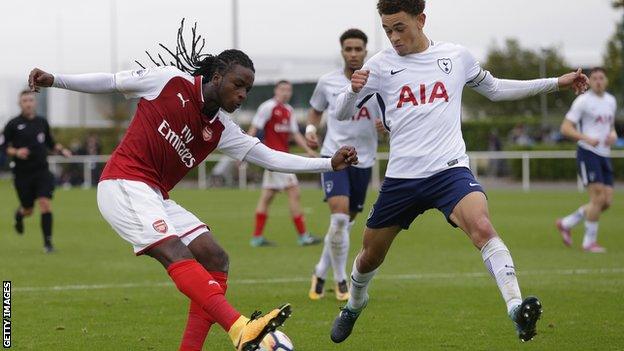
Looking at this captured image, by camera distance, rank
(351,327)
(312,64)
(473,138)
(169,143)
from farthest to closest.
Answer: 1. (312,64)
2. (473,138)
3. (351,327)
4. (169,143)

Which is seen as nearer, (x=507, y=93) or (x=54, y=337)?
(x=507, y=93)

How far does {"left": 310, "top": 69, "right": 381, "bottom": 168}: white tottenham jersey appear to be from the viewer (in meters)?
11.6

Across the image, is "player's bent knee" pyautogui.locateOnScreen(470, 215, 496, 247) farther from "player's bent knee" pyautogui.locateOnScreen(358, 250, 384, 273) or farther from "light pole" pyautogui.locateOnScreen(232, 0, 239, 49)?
"light pole" pyautogui.locateOnScreen(232, 0, 239, 49)

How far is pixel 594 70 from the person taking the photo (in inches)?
648

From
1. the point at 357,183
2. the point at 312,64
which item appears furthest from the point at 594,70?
the point at 312,64

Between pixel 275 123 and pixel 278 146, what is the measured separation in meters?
0.41

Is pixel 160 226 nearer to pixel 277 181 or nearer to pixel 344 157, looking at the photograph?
pixel 344 157

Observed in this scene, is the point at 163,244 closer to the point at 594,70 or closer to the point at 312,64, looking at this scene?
the point at 594,70

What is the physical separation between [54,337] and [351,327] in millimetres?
2449

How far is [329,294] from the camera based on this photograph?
11922 mm

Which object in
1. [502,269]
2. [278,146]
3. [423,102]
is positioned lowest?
[278,146]

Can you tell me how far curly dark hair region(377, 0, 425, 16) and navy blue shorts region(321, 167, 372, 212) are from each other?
3393 millimetres

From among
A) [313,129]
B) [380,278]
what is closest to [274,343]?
[313,129]

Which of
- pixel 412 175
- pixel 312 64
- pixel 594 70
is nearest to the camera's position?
pixel 412 175
